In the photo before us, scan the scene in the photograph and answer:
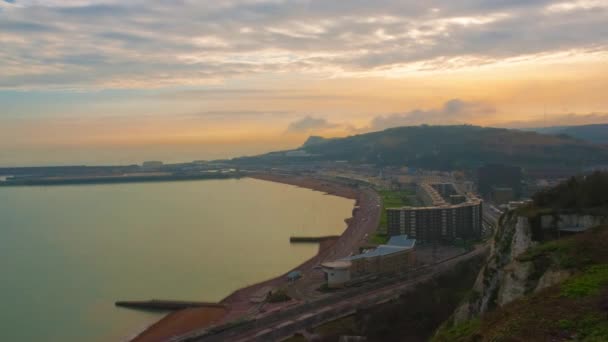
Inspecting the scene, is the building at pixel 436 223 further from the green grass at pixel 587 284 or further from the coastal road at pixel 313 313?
the green grass at pixel 587 284

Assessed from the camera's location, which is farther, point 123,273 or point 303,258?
point 303,258

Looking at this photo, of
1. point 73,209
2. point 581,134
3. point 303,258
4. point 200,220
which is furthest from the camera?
point 581,134

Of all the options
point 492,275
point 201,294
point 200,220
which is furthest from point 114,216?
point 492,275

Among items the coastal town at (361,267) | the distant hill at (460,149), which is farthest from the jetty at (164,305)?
the distant hill at (460,149)

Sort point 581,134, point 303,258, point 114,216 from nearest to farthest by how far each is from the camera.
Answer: point 303,258
point 114,216
point 581,134

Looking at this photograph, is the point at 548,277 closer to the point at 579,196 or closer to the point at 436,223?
the point at 579,196

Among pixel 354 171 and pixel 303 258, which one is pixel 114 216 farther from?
pixel 354 171

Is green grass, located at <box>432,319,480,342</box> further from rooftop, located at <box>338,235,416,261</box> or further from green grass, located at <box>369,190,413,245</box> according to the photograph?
green grass, located at <box>369,190,413,245</box>
